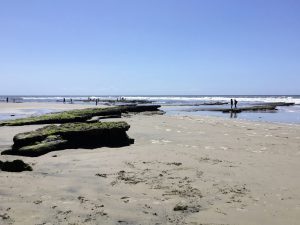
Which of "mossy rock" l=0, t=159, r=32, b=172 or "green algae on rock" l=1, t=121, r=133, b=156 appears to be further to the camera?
"green algae on rock" l=1, t=121, r=133, b=156

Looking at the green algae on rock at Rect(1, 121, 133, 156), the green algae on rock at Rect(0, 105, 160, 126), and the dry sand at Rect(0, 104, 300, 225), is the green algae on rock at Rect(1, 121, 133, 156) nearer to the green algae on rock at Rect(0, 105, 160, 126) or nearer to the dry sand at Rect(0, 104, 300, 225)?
the dry sand at Rect(0, 104, 300, 225)

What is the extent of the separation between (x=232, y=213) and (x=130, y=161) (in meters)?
4.65

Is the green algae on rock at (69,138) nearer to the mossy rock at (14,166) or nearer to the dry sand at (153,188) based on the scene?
the dry sand at (153,188)

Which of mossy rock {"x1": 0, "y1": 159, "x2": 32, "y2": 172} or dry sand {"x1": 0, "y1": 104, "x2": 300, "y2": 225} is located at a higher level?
mossy rock {"x1": 0, "y1": 159, "x2": 32, "y2": 172}

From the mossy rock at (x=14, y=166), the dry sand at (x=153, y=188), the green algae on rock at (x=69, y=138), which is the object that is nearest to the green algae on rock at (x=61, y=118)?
the green algae on rock at (x=69, y=138)

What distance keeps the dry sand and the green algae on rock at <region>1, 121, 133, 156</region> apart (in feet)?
1.47

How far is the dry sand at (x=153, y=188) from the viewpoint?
18.6 feet

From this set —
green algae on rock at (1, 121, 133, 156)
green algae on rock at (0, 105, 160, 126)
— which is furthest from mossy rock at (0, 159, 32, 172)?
green algae on rock at (0, 105, 160, 126)

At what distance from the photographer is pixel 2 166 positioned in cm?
848

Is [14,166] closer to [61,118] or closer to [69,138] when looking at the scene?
[69,138]

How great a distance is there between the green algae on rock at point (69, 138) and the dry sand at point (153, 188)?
1.47ft

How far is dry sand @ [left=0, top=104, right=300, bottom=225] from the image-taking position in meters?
5.66

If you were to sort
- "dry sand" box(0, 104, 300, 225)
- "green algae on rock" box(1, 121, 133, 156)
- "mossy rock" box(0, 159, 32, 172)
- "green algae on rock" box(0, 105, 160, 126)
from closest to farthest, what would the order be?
"dry sand" box(0, 104, 300, 225), "mossy rock" box(0, 159, 32, 172), "green algae on rock" box(1, 121, 133, 156), "green algae on rock" box(0, 105, 160, 126)

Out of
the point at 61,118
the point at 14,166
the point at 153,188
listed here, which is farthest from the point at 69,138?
the point at 61,118
